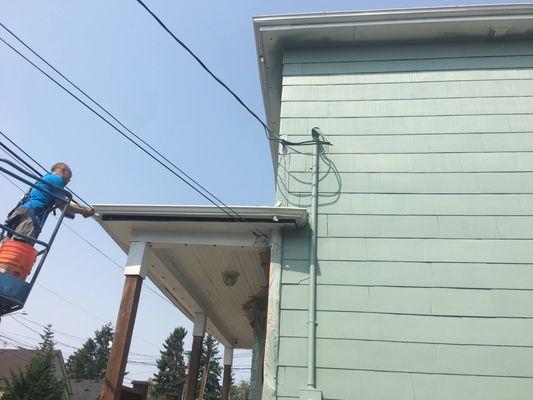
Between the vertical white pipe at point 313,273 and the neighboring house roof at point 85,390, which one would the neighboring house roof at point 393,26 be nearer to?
the vertical white pipe at point 313,273

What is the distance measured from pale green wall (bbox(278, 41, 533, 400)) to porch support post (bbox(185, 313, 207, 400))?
446 cm

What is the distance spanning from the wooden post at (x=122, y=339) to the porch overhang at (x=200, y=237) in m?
0.67

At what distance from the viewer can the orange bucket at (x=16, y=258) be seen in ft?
12.9

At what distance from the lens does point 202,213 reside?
5.38m

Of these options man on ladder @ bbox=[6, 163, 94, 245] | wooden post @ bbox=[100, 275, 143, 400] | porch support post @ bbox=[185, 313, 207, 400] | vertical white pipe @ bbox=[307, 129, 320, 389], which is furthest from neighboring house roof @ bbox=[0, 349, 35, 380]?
vertical white pipe @ bbox=[307, 129, 320, 389]

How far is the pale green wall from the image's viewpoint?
4.59m

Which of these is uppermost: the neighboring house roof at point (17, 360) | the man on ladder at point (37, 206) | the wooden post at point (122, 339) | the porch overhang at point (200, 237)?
the neighboring house roof at point (17, 360)

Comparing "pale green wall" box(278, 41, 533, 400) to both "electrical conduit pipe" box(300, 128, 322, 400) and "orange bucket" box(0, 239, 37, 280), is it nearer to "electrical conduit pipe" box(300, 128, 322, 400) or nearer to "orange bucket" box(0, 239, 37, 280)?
"electrical conduit pipe" box(300, 128, 322, 400)

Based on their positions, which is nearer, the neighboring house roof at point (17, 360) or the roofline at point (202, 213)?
the roofline at point (202, 213)

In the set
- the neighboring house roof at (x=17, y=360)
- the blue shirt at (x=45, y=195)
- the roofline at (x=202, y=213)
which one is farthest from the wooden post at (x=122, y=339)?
the neighboring house roof at (x=17, y=360)

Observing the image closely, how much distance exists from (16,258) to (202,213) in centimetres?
206

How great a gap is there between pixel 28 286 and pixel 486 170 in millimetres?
5318

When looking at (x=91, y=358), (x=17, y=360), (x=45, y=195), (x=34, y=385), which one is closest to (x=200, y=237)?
(x=45, y=195)

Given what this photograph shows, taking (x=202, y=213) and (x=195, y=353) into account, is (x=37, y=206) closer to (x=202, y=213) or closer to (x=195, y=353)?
(x=202, y=213)
